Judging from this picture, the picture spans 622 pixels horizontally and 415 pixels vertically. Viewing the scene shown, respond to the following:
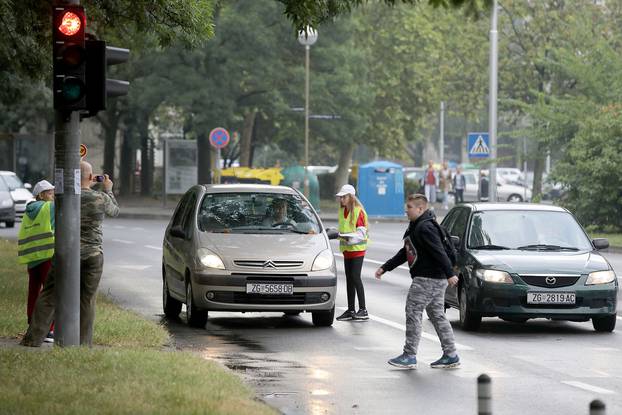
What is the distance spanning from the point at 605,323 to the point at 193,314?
4.44 metres

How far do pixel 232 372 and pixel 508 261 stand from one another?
194 inches

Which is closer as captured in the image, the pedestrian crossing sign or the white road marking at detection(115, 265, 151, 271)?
the white road marking at detection(115, 265, 151, 271)

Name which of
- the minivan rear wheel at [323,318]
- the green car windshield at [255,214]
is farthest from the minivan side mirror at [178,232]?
the minivan rear wheel at [323,318]

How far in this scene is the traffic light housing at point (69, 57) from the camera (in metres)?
12.0

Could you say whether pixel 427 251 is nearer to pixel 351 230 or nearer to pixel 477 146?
pixel 351 230

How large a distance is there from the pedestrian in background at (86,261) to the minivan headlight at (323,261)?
148 inches

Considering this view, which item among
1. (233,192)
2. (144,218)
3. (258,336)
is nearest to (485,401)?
(258,336)

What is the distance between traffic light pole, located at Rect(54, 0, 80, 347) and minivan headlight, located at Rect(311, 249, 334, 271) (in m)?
4.39

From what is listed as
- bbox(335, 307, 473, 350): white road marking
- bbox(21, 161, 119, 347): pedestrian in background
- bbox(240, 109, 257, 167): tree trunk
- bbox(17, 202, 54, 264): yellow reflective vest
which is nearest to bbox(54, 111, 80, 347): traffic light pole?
bbox(21, 161, 119, 347): pedestrian in background

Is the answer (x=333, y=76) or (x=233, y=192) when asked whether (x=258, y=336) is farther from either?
(x=333, y=76)

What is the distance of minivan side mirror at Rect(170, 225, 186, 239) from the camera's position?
17192mm

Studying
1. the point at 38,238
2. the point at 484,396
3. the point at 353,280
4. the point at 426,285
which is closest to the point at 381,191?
the point at 353,280

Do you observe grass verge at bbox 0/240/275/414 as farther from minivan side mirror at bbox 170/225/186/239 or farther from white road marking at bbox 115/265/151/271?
white road marking at bbox 115/265/151/271

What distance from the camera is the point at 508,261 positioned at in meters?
16.2
